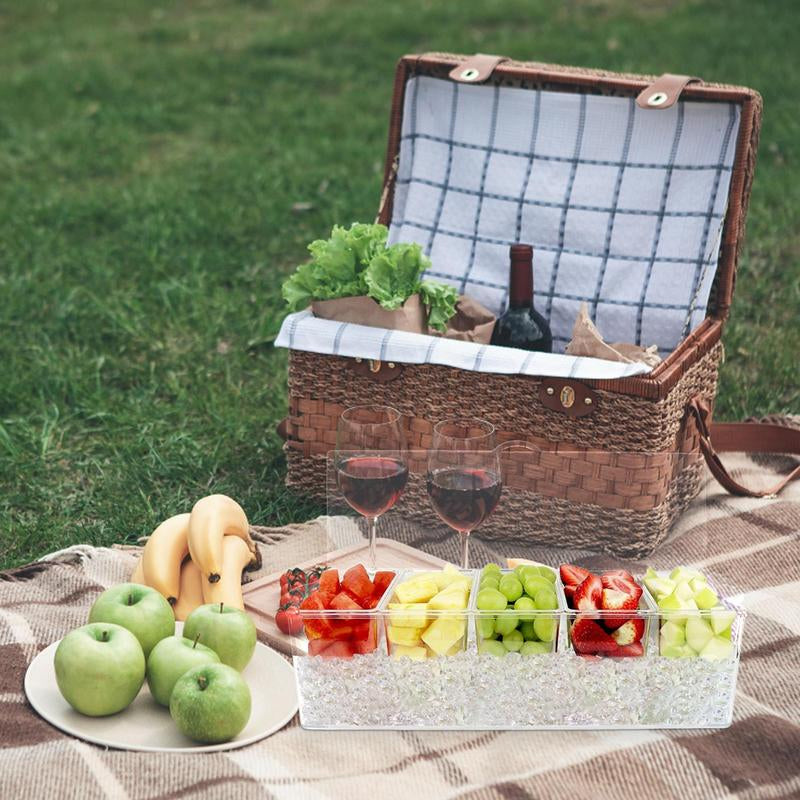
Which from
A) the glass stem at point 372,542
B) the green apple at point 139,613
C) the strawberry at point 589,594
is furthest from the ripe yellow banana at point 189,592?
the strawberry at point 589,594

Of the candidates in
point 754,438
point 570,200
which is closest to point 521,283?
point 570,200

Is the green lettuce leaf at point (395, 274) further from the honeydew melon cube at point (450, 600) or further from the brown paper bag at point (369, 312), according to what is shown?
the honeydew melon cube at point (450, 600)

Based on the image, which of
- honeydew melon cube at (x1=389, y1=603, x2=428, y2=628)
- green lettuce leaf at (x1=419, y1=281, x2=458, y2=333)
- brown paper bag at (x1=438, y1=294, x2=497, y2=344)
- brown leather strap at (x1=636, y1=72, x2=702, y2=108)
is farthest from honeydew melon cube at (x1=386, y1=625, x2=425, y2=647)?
brown leather strap at (x1=636, y1=72, x2=702, y2=108)

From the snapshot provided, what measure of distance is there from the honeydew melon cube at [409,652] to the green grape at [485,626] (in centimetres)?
10

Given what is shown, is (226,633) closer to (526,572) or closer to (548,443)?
(526,572)

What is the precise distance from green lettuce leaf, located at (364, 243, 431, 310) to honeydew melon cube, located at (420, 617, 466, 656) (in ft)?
3.66

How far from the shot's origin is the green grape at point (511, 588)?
212 centimetres

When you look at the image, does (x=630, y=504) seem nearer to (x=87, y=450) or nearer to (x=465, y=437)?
(x=465, y=437)

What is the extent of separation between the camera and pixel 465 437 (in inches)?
89.1

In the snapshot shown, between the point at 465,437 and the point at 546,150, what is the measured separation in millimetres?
1502

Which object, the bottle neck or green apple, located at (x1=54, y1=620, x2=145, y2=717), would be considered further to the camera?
the bottle neck

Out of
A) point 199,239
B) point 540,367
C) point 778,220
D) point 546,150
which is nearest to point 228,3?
point 199,239

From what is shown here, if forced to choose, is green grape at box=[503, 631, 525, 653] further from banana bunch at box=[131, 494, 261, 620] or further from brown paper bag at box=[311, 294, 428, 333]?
brown paper bag at box=[311, 294, 428, 333]

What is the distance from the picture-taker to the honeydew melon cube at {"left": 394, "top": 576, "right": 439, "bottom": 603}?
6.98 ft
